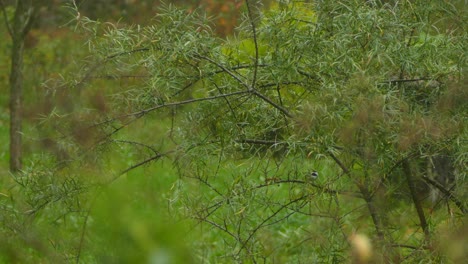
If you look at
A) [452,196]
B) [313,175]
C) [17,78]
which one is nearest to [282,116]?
[313,175]

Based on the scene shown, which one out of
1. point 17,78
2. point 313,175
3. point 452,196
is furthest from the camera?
point 17,78

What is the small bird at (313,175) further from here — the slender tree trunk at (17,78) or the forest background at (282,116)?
the slender tree trunk at (17,78)

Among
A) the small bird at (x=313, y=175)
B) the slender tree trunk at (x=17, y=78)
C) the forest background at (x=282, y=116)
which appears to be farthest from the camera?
the slender tree trunk at (x=17, y=78)

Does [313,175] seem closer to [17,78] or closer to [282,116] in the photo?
[282,116]

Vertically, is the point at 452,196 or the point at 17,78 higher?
the point at 452,196

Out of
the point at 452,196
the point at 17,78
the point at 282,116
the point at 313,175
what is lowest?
the point at 17,78

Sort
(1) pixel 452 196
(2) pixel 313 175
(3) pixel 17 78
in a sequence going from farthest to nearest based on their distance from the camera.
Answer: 1. (3) pixel 17 78
2. (1) pixel 452 196
3. (2) pixel 313 175

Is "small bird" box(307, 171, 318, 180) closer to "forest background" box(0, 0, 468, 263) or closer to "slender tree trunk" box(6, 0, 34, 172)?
"forest background" box(0, 0, 468, 263)

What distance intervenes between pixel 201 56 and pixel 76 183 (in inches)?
34.9

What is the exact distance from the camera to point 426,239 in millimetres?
4211

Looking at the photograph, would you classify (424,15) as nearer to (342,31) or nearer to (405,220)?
(342,31)

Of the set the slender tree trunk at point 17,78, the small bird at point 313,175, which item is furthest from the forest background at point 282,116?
the slender tree trunk at point 17,78

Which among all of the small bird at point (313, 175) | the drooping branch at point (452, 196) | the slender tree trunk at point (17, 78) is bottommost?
the slender tree trunk at point (17, 78)

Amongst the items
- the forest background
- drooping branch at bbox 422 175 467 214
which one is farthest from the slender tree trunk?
drooping branch at bbox 422 175 467 214
